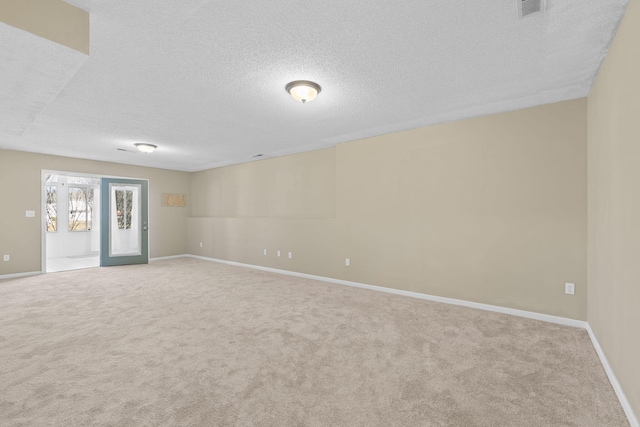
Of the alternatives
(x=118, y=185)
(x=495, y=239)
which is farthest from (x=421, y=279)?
(x=118, y=185)

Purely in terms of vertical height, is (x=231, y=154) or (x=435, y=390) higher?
(x=231, y=154)

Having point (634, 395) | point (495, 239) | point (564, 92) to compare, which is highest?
point (564, 92)

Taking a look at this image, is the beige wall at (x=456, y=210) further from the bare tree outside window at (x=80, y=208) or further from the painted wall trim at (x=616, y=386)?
the bare tree outside window at (x=80, y=208)

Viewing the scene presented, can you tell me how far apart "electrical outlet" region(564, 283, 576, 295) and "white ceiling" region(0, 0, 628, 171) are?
2109mm

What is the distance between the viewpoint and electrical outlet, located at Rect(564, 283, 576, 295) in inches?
124

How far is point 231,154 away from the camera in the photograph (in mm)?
6133

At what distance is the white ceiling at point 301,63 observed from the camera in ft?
5.95

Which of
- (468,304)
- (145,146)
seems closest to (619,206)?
(468,304)

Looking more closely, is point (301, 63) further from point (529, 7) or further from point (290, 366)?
point (290, 366)

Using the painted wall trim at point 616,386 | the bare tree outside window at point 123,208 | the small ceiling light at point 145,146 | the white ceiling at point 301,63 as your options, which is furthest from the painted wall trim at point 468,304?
the bare tree outside window at point 123,208

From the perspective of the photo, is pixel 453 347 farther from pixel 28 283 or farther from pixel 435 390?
pixel 28 283

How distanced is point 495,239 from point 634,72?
89.7 inches

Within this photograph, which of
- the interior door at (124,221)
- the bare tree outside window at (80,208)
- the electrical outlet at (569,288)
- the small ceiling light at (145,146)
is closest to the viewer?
the electrical outlet at (569,288)

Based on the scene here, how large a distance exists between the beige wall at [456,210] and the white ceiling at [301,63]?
384 millimetres
